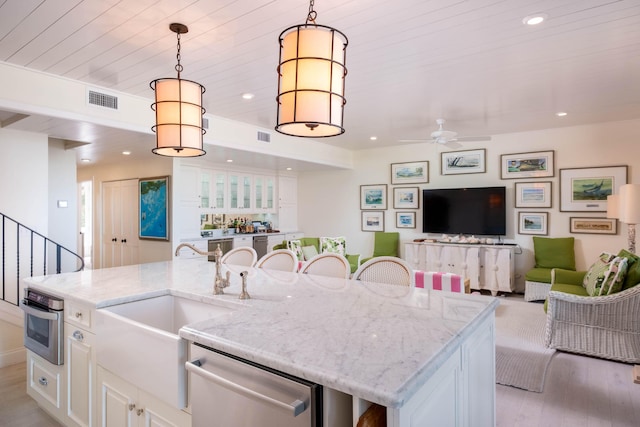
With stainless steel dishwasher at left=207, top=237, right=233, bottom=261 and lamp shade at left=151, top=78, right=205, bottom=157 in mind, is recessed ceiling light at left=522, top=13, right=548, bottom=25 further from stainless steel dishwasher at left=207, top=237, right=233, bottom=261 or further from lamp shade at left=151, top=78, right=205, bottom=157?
stainless steel dishwasher at left=207, top=237, right=233, bottom=261

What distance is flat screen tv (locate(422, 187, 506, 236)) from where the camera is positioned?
6066 mm

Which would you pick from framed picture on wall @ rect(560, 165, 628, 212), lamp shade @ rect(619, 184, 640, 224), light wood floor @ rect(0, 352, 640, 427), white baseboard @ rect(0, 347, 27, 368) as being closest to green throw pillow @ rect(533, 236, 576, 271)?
framed picture on wall @ rect(560, 165, 628, 212)

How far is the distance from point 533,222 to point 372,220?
289 cm

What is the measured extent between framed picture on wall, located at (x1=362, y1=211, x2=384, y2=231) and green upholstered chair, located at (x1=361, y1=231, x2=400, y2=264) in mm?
264

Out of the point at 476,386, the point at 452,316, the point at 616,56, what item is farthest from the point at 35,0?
the point at 616,56

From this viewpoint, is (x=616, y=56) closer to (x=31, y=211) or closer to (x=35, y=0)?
(x=35, y=0)

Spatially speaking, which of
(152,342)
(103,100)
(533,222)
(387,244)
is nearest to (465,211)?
(533,222)

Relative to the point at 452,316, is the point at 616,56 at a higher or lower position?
higher

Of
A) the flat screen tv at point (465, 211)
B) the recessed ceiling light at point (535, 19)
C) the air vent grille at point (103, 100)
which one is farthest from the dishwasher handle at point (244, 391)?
the flat screen tv at point (465, 211)

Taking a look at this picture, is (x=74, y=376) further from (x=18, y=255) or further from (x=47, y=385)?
(x=18, y=255)

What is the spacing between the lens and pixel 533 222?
233 inches

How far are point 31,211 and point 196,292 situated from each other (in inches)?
124

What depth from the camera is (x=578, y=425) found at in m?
2.37

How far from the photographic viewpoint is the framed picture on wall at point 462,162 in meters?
6.35
